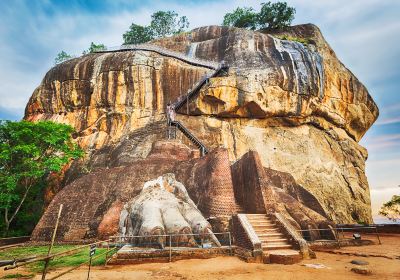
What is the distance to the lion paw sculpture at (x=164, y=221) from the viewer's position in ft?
27.2

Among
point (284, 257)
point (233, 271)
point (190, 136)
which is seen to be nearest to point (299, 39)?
point (190, 136)

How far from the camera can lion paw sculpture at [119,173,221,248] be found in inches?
327

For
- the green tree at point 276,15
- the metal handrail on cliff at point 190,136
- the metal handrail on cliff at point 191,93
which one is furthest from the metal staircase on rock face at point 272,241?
the green tree at point 276,15

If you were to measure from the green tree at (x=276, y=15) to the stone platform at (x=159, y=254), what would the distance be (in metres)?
33.8

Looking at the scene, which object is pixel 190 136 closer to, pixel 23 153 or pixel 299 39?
pixel 23 153

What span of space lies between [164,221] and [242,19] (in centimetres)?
3632

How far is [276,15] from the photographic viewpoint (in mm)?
35344

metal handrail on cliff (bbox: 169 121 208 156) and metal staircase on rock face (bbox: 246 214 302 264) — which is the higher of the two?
metal handrail on cliff (bbox: 169 121 208 156)

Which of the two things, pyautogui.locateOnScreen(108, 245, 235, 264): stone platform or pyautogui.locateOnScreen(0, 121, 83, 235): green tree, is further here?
pyautogui.locateOnScreen(0, 121, 83, 235): green tree

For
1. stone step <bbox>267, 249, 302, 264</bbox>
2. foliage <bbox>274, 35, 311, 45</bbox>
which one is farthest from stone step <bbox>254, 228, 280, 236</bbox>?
foliage <bbox>274, 35, 311, 45</bbox>

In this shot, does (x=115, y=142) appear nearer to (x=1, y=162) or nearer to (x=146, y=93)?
(x=146, y=93)

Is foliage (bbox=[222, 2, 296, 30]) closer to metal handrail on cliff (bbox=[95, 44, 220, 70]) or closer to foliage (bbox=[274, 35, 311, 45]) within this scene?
foliage (bbox=[274, 35, 311, 45])

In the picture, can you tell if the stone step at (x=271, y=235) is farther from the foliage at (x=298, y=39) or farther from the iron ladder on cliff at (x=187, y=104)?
Answer: the foliage at (x=298, y=39)

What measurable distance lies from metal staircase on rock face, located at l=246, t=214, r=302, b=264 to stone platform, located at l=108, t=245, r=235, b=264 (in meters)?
1.44
